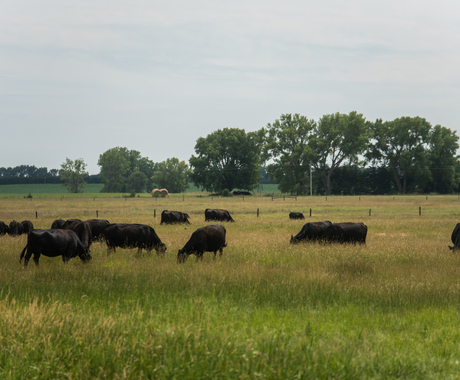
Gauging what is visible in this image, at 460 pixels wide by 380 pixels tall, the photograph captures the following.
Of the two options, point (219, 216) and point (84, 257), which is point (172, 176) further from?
point (84, 257)

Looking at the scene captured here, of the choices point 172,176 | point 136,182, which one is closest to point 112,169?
point 136,182

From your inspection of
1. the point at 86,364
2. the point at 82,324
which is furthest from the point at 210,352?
the point at 82,324

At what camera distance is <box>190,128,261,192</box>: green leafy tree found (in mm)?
102875

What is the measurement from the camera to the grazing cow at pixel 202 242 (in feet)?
39.0

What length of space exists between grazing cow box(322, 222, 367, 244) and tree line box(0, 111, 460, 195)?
2904 inches

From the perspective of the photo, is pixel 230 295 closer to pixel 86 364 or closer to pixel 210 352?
pixel 210 352

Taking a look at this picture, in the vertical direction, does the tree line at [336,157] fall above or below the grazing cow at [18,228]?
above

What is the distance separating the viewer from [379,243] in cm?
1608

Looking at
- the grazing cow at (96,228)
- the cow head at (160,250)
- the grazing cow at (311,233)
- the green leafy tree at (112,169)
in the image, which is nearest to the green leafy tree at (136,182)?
the green leafy tree at (112,169)

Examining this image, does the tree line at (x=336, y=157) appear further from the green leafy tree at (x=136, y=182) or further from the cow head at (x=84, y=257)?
the cow head at (x=84, y=257)

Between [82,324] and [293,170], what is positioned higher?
[293,170]

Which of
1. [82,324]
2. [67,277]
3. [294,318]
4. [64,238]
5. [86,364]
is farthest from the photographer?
[64,238]

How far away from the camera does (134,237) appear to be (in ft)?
43.1

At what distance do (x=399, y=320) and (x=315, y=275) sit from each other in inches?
125
